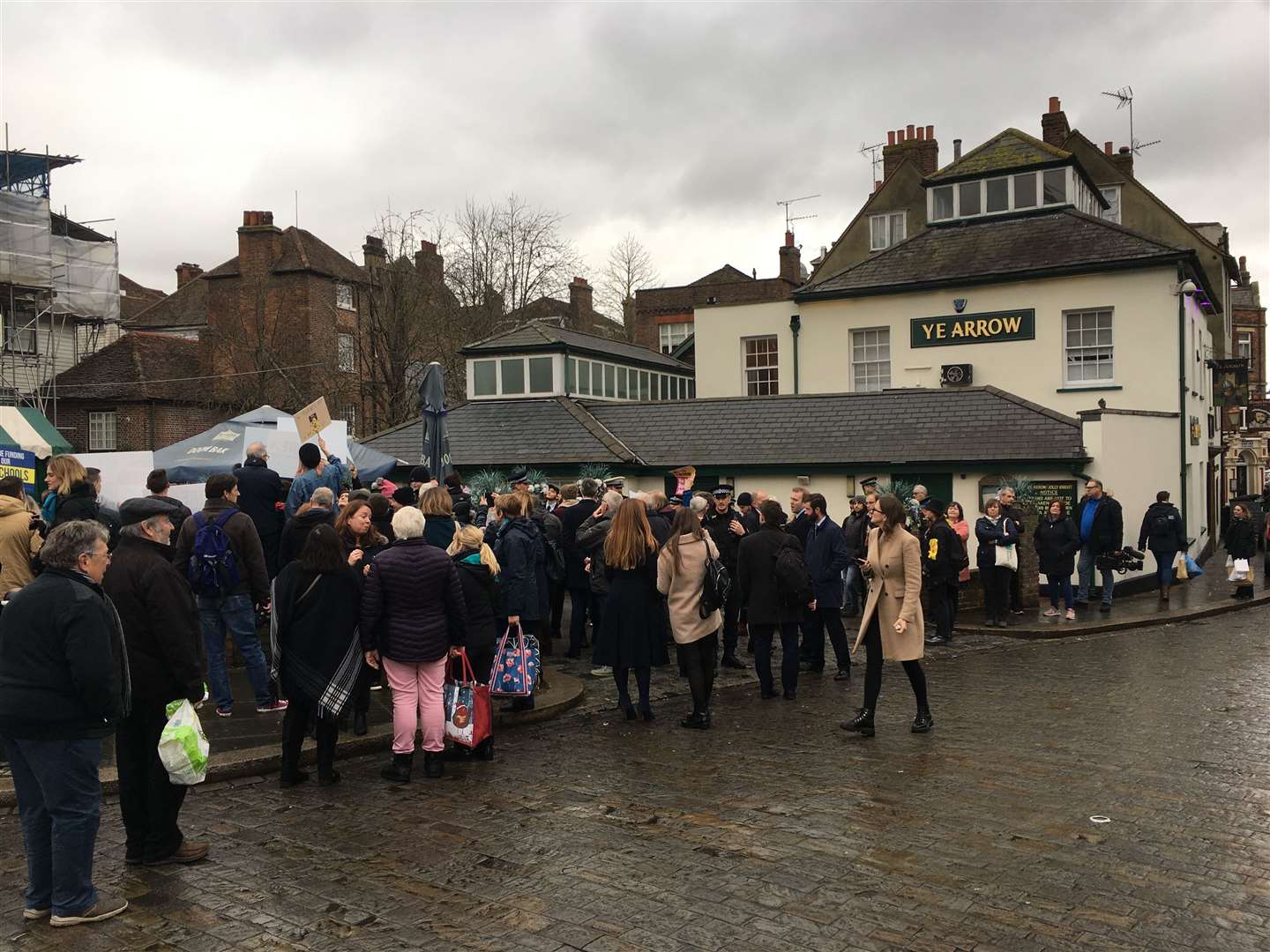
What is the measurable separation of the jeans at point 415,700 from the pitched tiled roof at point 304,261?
38876 millimetres

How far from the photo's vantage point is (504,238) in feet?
153

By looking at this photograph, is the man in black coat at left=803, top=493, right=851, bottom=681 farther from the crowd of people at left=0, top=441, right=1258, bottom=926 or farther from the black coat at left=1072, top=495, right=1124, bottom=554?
the black coat at left=1072, top=495, right=1124, bottom=554

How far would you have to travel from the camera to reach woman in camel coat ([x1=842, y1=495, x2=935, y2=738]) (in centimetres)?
870

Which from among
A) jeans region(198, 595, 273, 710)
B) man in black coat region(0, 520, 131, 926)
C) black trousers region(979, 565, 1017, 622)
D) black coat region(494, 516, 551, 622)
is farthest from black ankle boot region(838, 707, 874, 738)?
black trousers region(979, 565, 1017, 622)

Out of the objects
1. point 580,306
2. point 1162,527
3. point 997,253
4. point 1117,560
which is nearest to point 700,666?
point 1117,560

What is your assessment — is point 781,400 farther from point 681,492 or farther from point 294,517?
point 294,517

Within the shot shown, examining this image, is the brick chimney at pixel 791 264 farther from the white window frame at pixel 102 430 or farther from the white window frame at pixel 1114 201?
the white window frame at pixel 102 430

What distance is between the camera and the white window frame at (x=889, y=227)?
41.3 metres

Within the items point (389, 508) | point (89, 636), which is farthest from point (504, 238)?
point (89, 636)

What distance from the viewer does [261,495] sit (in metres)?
10.8

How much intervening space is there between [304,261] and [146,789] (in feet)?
133

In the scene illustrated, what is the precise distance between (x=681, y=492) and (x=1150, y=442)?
12.6m

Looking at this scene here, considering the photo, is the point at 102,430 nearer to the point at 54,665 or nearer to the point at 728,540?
the point at 728,540

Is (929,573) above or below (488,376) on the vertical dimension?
below
